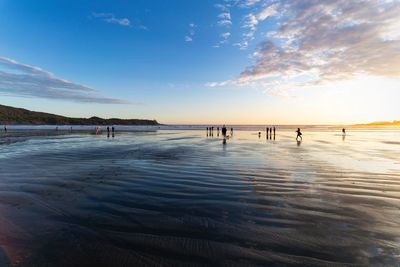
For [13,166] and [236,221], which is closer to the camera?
[236,221]

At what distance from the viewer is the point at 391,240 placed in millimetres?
5160

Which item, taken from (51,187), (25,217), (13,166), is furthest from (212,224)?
(13,166)

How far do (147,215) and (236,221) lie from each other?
2.36 meters

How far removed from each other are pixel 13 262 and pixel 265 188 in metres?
7.88

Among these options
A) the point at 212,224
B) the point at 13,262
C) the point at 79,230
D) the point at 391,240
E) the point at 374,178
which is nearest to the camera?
the point at 13,262

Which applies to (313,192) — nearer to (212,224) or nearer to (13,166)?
(212,224)

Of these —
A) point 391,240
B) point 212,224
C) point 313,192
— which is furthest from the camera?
point 313,192

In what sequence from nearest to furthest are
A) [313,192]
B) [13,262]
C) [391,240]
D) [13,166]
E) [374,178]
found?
[13,262] < [391,240] < [313,192] < [374,178] < [13,166]

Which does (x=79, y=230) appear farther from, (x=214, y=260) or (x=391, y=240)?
(x=391, y=240)

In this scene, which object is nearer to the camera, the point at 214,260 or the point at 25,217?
the point at 214,260

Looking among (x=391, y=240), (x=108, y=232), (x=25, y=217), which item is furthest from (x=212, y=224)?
(x=25, y=217)

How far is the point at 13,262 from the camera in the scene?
4.18 m

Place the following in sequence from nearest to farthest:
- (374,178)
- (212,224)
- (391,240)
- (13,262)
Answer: (13,262)
(391,240)
(212,224)
(374,178)

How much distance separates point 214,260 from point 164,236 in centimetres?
138
